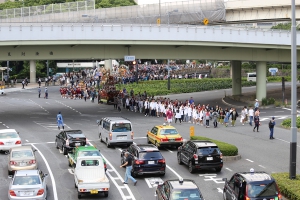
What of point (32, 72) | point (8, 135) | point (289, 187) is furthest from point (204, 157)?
point (32, 72)

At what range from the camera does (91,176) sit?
22.8 metres

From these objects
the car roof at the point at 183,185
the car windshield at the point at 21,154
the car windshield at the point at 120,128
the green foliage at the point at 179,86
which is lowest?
the car roof at the point at 183,185

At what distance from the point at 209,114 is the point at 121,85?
37768mm

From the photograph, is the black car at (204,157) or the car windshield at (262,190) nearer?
the car windshield at (262,190)

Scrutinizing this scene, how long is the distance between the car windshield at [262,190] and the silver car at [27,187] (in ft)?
24.1

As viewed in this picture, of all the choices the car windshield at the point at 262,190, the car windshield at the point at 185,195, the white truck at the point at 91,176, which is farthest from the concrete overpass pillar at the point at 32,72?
the car windshield at the point at 262,190

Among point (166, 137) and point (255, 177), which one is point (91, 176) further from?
point (166, 137)

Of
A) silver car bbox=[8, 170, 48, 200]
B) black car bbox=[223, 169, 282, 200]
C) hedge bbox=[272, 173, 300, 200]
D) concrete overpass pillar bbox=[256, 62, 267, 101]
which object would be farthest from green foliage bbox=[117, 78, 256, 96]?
black car bbox=[223, 169, 282, 200]

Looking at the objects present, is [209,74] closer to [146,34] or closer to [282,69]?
[282,69]

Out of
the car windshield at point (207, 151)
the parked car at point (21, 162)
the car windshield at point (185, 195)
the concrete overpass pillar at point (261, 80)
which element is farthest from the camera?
the concrete overpass pillar at point (261, 80)

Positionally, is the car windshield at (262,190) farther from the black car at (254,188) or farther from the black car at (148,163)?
the black car at (148,163)

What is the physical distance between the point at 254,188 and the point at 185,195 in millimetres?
2411

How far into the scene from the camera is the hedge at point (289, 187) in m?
20.9

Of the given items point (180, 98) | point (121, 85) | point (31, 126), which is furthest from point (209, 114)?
point (121, 85)
